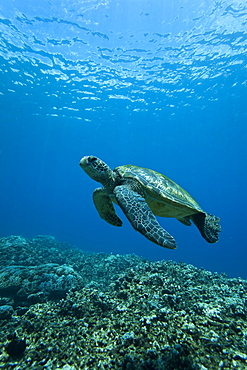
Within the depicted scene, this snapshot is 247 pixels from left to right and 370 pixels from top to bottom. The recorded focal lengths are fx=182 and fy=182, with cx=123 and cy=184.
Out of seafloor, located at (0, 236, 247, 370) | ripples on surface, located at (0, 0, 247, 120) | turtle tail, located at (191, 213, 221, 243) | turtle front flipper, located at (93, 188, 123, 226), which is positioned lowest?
seafloor, located at (0, 236, 247, 370)

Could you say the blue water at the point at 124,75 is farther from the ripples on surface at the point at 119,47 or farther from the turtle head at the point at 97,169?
the turtle head at the point at 97,169

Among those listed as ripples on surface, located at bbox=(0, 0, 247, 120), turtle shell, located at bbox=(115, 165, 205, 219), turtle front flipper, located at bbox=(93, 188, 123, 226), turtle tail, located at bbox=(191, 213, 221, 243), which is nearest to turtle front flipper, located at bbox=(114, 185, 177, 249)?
turtle shell, located at bbox=(115, 165, 205, 219)

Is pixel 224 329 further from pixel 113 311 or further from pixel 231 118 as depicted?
pixel 231 118

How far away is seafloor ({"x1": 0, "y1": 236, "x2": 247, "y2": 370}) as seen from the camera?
7.91 ft

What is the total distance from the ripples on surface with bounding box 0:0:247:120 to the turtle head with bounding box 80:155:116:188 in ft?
57.7

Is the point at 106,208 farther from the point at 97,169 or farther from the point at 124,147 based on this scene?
the point at 124,147

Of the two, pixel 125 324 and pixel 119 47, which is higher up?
pixel 119 47

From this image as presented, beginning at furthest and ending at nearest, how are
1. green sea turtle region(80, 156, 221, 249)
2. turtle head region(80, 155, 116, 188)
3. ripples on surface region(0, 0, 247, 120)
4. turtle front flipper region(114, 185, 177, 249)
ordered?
ripples on surface region(0, 0, 247, 120) → turtle head region(80, 155, 116, 188) → green sea turtle region(80, 156, 221, 249) → turtle front flipper region(114, 185, 177, 249)

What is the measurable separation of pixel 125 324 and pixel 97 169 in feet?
10.7

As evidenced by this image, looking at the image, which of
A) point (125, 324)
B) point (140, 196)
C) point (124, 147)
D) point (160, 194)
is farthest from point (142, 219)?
point (124, 147)

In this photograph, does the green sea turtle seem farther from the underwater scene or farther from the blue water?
the blue water

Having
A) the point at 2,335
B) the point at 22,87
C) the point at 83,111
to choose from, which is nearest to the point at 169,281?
the point at 2,335

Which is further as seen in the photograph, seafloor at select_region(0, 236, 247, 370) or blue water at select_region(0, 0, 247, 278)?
blue water at select_region(0, 0, 247, 278)

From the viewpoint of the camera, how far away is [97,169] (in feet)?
15.2
